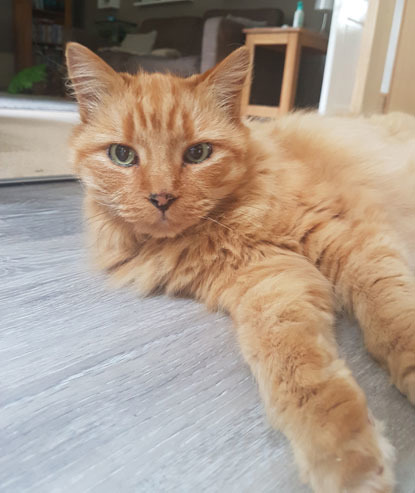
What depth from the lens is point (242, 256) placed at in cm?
115

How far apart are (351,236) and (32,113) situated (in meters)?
5.06

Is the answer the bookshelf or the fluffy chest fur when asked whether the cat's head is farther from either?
the bookshelf

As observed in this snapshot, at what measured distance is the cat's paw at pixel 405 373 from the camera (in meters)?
0.80

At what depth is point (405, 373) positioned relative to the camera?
2.67 ft

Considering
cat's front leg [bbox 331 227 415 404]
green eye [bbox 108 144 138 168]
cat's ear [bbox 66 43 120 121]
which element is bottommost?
cat's front leg [bbox 331 227 415 404]

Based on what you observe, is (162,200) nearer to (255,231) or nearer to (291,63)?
(255,231)

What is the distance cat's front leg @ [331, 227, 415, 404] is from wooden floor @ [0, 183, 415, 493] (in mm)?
52

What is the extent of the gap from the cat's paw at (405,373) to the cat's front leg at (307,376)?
4.4 inches

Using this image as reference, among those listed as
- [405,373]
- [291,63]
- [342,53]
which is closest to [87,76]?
[405,373]

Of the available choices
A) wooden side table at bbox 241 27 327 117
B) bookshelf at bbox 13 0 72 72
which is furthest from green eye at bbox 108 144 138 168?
bookshelf at bbox 13 0 72 72

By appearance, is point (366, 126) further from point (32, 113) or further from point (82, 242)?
point (32, 113)

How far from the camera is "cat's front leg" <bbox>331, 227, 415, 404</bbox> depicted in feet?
2.75

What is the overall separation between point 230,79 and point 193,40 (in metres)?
6.09

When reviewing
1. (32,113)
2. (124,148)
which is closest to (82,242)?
(124,148)
